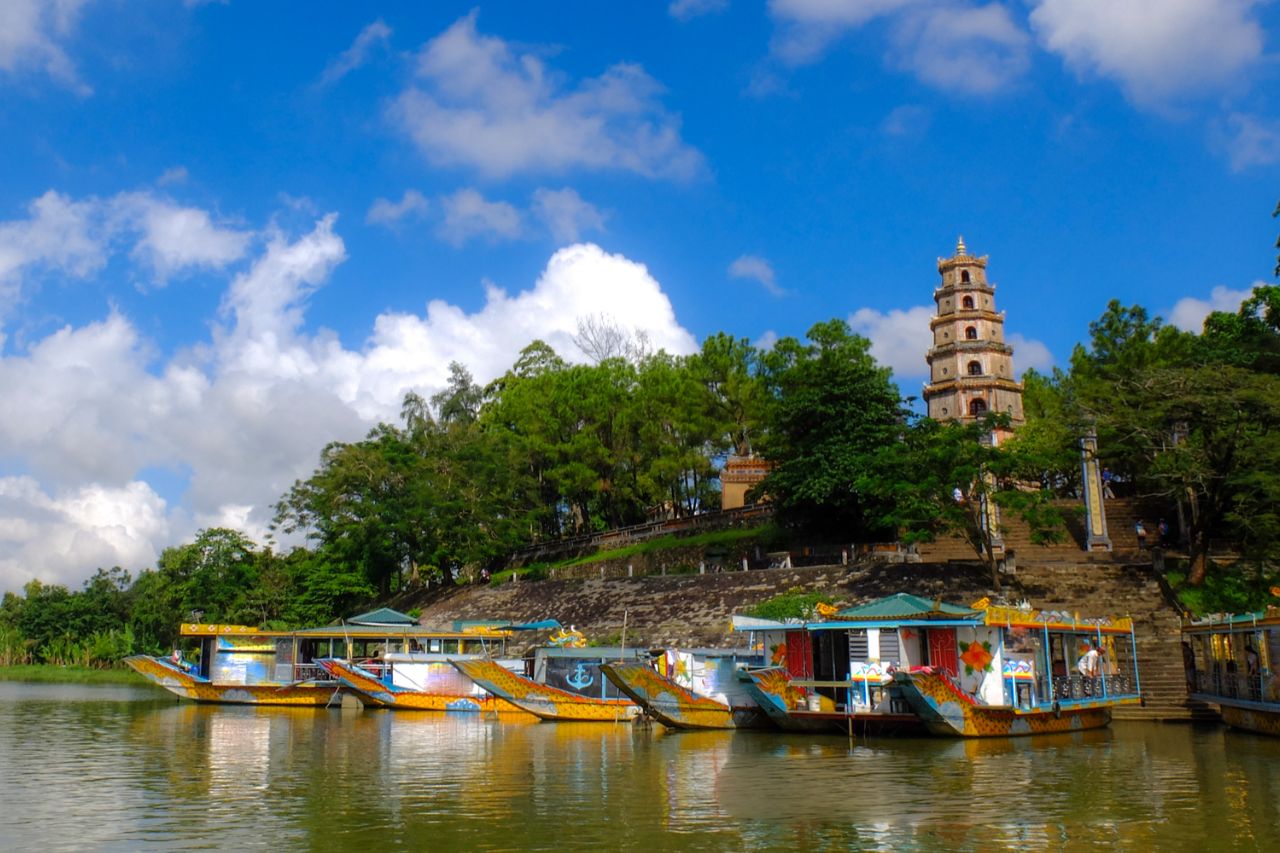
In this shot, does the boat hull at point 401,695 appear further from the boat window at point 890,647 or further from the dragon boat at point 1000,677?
the dragon boat at point 1000,677

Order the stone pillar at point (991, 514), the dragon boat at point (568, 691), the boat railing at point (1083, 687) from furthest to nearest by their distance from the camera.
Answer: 1. the stone pillar at point (991, 514)
2. the dragon boat at point (568, 691)
3. the boat railing at point (1083, 687)

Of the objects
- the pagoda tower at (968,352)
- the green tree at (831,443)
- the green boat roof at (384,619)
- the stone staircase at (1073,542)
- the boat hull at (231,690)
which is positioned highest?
the pagoda tower at (968,352)

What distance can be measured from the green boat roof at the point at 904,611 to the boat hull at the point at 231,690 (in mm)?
15803

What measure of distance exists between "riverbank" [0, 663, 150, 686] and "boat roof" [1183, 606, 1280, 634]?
4369cm

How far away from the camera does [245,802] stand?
39.9ft

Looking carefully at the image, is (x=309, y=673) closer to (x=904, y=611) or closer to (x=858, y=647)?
(x=858, y=647)

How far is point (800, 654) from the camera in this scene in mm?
21031

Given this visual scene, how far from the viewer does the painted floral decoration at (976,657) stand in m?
19.3

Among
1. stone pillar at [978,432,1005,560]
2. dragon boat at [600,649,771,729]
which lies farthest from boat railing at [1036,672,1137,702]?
stone pillar at [978,432,1005,560]

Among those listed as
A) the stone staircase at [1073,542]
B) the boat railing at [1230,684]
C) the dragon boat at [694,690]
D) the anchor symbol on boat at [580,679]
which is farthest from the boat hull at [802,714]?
the stone staircase at [1073,542]

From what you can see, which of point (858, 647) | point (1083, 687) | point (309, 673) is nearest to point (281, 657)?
point (309, 673)

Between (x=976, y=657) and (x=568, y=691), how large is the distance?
9.11m

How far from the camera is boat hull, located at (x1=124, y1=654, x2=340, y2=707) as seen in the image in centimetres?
2908

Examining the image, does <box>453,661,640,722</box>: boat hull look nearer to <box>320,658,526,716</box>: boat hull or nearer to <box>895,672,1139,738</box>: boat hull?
<box>320,658,526,716</box>: boat hull
